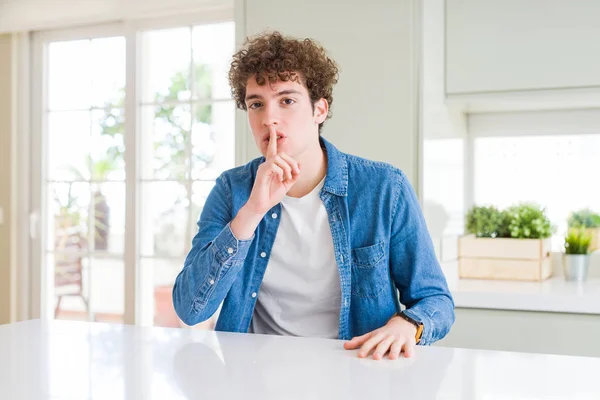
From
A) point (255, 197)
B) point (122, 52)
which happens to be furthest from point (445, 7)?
point (122, 52)

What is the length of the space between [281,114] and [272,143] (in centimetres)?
10

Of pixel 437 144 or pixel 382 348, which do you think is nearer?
pixel 382 348

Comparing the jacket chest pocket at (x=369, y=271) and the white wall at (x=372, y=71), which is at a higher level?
the white wall at (x=372, y=71)

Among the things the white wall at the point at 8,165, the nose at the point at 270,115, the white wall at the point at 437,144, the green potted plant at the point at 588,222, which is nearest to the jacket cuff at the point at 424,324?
the nose at the point at 270,115

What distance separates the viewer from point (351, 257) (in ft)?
5.09

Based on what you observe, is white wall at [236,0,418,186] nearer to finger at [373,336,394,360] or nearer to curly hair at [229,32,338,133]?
curly hair at [229,32,338,133]

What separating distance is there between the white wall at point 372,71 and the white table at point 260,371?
130cm

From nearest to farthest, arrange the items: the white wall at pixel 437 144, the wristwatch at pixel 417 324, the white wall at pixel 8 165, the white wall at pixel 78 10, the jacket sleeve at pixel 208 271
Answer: the wristwatch at pixel 417 324, the jacket sleeve at pixel 208 271, the white wall at pixel 437 144, the white wall at pixel 78 10, the white wall at pixel 8 165

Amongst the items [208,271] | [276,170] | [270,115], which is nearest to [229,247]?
[208,271]

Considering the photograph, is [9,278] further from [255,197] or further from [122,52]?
[255,197]

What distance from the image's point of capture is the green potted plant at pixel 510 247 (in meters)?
2.59

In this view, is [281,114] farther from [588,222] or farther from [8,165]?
[8,165]

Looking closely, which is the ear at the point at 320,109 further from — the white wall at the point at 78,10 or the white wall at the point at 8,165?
the white wall at the point at 8,165

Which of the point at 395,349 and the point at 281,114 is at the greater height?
the point at 281,114
